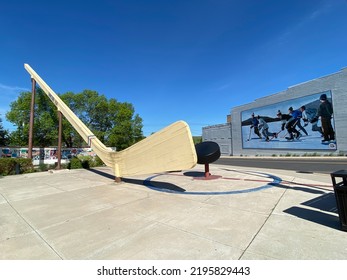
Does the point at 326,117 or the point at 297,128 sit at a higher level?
the point at 326,117

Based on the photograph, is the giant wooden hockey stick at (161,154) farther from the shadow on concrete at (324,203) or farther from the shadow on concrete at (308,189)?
the shadow on concrete at (308,189)

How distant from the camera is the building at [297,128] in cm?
A: 2288

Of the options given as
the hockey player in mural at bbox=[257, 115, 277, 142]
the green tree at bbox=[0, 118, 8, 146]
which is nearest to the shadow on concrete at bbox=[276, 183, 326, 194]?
the hockey player in mural at bbox=[257, 115, 277, 142]

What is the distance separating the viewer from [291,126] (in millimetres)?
27312

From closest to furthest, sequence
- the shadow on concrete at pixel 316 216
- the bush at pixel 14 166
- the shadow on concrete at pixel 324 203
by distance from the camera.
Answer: the shadow on concrete at pixel 316 216 < the shadow on concrete at pixel 324 203 < the bush at pixel 14 166

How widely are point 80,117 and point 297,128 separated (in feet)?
102

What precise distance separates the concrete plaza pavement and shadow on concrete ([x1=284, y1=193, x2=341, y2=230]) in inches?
0.7

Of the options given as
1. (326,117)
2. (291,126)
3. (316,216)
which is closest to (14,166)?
(316,216)

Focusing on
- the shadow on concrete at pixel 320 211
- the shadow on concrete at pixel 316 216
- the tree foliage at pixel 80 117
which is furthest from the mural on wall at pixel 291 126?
the shadow on concrete at pixel 316 216

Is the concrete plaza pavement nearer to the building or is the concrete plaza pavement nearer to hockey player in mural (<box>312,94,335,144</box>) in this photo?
hockey player in mural (<box>312,94,335,144</box>)

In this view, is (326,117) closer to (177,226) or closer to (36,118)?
(177,226)

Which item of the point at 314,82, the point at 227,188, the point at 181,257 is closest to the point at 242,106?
the point at 314,82

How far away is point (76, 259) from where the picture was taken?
113 inches
